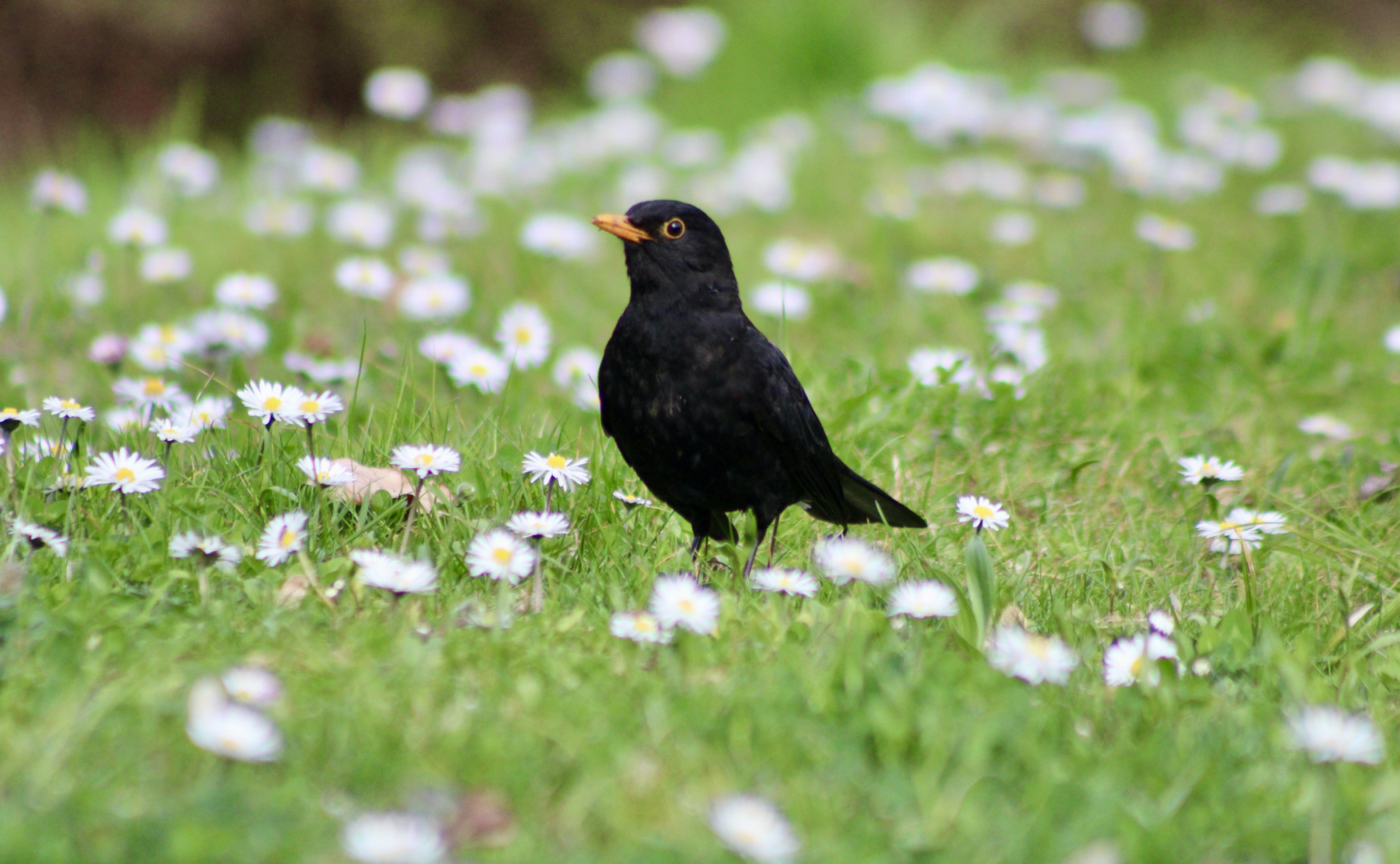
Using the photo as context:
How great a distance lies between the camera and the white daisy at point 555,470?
114 inches

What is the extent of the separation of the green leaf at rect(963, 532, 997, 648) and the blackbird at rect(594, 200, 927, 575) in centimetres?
53

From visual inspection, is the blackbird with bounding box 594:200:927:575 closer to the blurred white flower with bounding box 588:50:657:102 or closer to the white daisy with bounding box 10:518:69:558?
the white daisy with bounding box 10:518:69:558

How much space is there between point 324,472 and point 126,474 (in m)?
0.39

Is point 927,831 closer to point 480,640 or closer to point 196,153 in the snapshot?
point 480,640

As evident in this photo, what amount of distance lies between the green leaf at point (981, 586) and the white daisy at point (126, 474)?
1619 mm

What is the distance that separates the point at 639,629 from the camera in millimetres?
2297

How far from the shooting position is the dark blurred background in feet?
31.2

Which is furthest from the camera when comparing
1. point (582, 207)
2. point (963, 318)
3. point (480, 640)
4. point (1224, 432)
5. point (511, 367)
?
point (582, 207)

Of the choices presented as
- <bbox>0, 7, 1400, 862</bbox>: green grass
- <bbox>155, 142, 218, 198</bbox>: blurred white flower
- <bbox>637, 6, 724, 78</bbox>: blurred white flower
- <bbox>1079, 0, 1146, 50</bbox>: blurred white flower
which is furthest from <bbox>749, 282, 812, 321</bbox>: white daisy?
<bbox>1079, 0, 1146, 50</bbox>: blurred white flower

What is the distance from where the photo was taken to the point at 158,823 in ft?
5.63

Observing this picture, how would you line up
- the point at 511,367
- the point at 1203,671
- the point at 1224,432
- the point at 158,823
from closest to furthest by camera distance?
1. the point at 158,823
2. the point at 1203,671
3. the point at 511,367
4. the point at 1224,432

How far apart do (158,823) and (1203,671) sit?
180 centimetres

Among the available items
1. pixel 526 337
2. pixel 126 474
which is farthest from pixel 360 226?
pixel 126 474

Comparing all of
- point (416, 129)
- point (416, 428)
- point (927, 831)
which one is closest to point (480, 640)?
point (927, 831)
